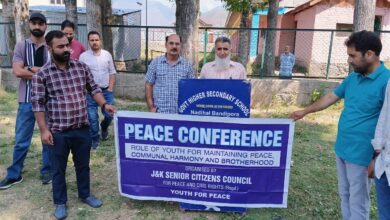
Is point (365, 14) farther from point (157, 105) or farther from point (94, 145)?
point (94, 145)

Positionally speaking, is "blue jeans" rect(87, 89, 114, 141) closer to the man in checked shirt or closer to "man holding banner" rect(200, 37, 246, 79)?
the man in checked shirt

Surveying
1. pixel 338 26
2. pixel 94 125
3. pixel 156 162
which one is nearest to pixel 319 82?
pixel 94 125

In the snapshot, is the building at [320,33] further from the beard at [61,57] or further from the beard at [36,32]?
the beard at [61,57]

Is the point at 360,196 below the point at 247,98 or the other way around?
below

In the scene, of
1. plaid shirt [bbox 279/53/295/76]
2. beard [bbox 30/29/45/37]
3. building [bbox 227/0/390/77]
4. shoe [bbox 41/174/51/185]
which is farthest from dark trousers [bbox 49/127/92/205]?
building [bbox 227/0/390/77]

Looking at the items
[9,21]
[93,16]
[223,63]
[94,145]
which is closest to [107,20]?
[9,21]

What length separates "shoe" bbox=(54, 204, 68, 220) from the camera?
12.4 ft

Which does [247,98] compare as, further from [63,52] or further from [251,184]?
[63,52]

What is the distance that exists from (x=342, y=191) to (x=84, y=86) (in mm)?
2624

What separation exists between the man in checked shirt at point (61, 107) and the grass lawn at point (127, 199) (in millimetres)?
405

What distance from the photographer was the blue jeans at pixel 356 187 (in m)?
2.94

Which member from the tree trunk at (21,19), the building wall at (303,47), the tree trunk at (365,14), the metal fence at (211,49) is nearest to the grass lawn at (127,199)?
the tree trunk at (365,14)

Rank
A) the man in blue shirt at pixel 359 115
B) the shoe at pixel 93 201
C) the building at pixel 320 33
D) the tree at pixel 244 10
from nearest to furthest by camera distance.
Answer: the man in blue shirt at pixel 359 115 < the shoe at pixel 93 201 < the building at pixel 320 33 < the tree at pixel 244 10

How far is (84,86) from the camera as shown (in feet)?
12.4
